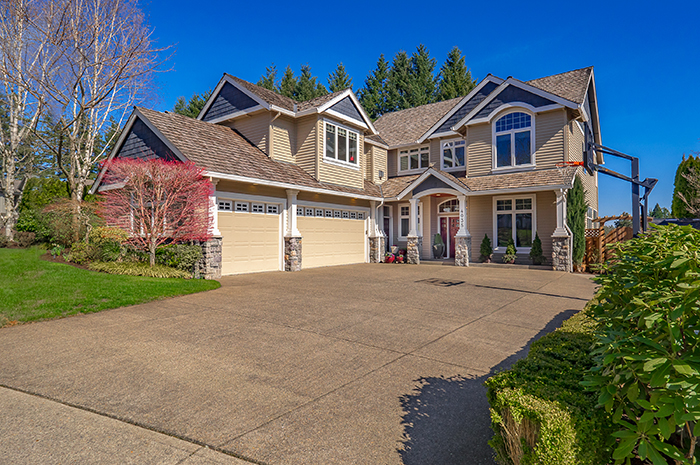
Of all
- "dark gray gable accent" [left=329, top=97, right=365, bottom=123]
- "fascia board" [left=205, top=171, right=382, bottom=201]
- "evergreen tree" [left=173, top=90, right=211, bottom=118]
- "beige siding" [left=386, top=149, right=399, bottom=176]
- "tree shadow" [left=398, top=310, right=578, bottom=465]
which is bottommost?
"tree shadow" [left=398, top=310, right=578, bottom=465]

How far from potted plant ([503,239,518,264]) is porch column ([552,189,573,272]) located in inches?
64.8

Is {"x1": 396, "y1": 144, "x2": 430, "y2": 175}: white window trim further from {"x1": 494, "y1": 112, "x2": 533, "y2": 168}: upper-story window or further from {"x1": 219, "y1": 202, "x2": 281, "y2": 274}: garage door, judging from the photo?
{"x1": 219, "y1": 202, "x2": 281, "y2": 274}: garage door

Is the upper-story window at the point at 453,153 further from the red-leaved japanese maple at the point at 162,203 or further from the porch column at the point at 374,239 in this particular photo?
the red-leaved japanese maple at the point at 162,203

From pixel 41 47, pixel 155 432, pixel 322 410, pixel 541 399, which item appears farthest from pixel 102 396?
pixel 41 47

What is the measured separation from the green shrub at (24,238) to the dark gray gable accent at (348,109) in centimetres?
1465

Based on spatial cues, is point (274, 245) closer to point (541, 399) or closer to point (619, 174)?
point (619, 174)

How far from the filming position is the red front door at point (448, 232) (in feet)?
64.7

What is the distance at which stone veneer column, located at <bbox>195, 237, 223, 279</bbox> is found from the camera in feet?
39.1

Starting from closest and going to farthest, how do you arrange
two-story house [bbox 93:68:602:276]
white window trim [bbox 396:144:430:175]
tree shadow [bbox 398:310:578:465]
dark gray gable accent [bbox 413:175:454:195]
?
tree shadow [bbox 398:310:578:465] < two-story house [bbox 93:68:602:276] < dark gray gable accent [bbox 413:175:454:195] < white window trim [bbox 396:144:430:175]

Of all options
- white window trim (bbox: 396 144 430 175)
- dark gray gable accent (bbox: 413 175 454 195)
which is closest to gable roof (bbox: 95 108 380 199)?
dark gray gable accent (bbox: 413 175 454 195)

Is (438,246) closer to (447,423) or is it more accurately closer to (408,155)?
(408,155)

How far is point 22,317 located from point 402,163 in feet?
59.8

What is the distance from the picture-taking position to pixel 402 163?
2198cm

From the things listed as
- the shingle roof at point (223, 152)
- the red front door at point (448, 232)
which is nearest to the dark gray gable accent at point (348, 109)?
the shingle roof at point (223, 152)
